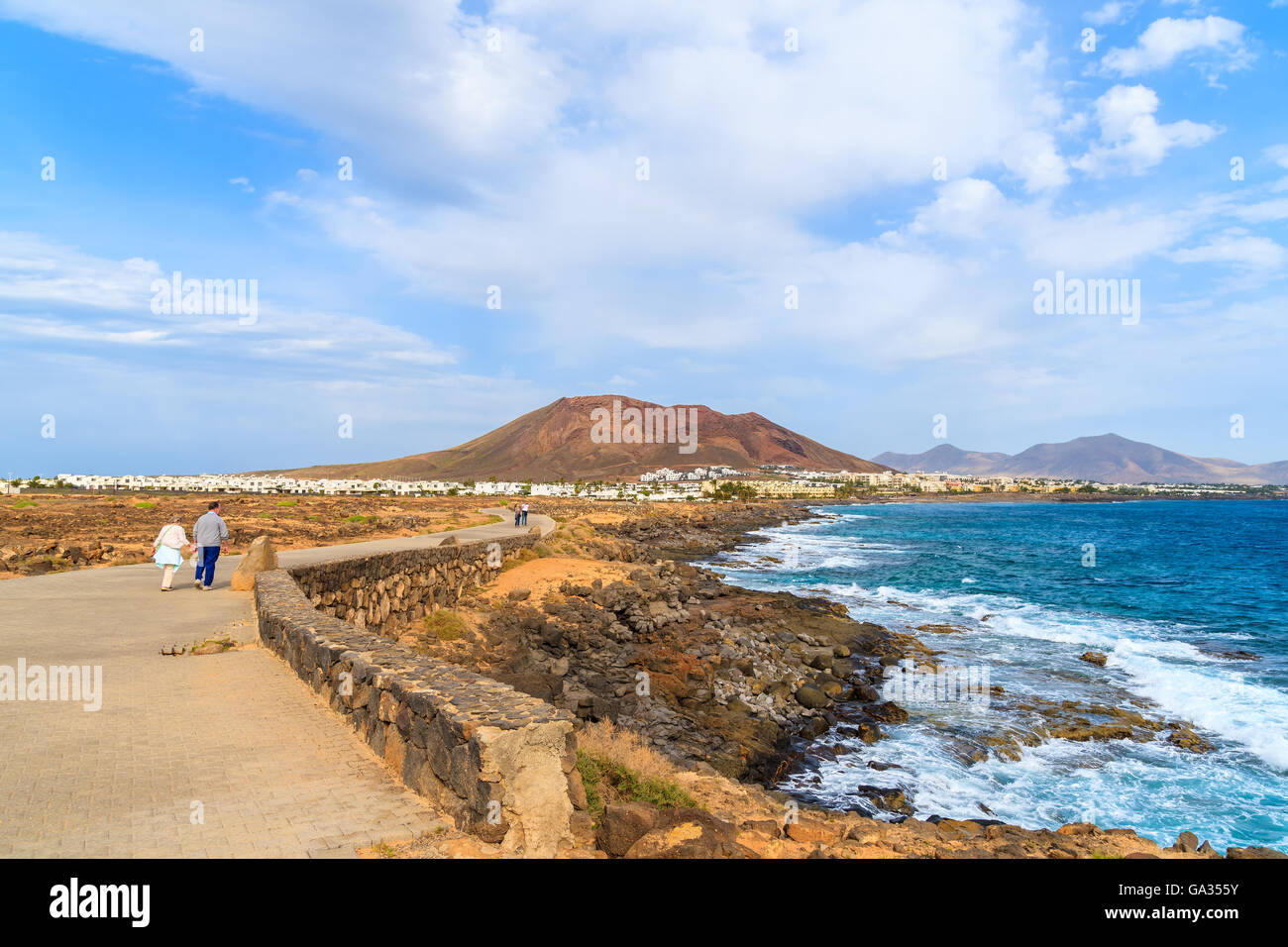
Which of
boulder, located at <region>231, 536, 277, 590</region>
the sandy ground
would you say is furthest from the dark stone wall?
the sandy ground

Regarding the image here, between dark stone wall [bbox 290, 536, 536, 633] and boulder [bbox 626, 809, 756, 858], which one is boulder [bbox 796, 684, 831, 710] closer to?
dark stone wall [bbox 290, 536, 536, 633]

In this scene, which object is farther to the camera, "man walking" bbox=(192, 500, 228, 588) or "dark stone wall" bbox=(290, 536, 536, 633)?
"dark stone wall" bbox=(290, 536, 536, 633)

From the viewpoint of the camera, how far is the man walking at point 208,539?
42.7ft

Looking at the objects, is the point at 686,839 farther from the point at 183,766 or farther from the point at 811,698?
the point at 811,698

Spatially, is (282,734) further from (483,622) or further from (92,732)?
(483,622)

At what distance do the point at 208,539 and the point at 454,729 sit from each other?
10.9 metres

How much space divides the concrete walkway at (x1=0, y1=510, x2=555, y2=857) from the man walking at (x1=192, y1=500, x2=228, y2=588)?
360 cm

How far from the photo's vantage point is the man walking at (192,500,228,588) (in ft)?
42.7

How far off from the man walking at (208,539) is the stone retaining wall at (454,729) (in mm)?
5331

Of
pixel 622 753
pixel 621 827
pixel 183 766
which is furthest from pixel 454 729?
pixel 622 753
